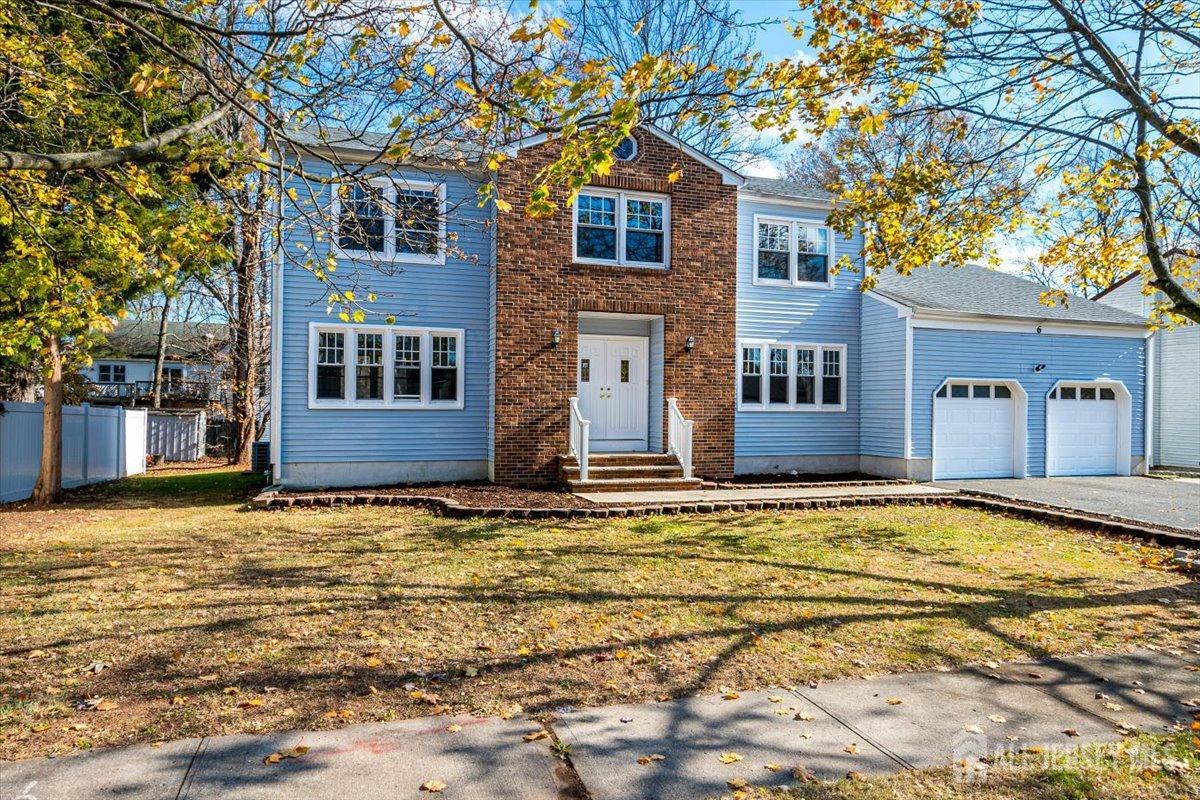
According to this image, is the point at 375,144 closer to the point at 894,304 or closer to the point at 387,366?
the point at 387,366

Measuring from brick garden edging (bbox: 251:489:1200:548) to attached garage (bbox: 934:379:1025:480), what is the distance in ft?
10.3

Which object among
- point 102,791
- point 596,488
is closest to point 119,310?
point 596,488

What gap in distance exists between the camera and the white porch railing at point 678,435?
45.7 feet

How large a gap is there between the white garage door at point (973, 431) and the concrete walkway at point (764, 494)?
6.76 ft

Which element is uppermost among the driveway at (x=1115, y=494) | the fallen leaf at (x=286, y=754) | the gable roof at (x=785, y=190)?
the gable roof at (x=785, y=190)

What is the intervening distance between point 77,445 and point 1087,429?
22874 mm

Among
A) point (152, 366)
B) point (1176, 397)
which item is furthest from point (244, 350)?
point (1176, 397)

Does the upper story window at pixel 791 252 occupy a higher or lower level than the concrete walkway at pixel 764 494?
higher

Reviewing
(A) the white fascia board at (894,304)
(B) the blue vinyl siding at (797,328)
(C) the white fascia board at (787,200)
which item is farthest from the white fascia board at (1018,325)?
(C) the white fascia board at (787,200)

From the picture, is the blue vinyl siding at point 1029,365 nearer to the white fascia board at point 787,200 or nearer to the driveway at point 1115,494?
the driveway at point 1115,494

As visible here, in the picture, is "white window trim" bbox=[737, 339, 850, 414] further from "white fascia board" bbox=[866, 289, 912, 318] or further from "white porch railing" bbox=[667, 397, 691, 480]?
"white porch railing" bbox=[667, 397, 691, 480]

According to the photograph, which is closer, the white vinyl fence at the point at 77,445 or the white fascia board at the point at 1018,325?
the white vinyl fence at the point at 77,445

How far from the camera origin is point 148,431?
22.5 meters

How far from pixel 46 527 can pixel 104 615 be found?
571 centimetres
